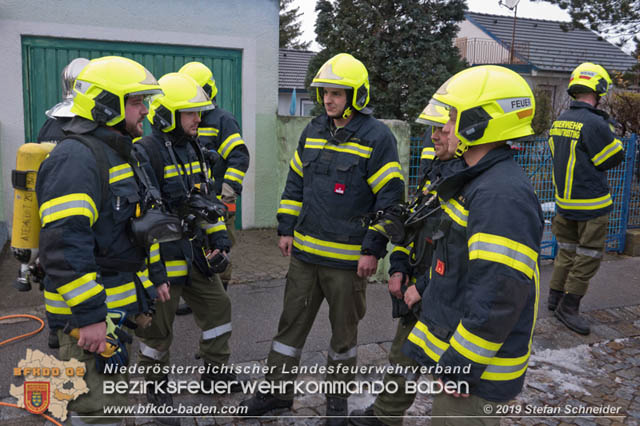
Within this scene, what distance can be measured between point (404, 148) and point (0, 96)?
5290 mm

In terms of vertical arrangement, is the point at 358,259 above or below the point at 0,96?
below

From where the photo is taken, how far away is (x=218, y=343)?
388 centimetres

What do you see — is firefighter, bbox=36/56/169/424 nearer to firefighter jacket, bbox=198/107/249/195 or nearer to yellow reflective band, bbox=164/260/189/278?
yellow reflective band, bbox=164/260/189/278

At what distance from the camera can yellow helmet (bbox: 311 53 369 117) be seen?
359 cm

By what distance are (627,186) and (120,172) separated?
7.76m

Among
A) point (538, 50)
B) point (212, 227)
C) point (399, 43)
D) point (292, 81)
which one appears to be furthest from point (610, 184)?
point (538, 50)

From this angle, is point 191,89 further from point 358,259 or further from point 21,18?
point 21,18

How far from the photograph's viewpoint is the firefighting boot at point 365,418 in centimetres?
355

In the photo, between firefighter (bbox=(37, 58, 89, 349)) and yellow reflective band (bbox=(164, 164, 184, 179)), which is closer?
yellow reflective band (bbox=(164, 164, 184, 179))

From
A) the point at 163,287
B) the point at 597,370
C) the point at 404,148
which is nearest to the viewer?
the point at 163,287

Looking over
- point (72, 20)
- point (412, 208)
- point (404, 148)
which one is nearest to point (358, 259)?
point (412, 208)

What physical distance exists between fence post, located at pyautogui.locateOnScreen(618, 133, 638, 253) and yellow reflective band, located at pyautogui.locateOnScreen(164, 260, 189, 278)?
702 centimetres

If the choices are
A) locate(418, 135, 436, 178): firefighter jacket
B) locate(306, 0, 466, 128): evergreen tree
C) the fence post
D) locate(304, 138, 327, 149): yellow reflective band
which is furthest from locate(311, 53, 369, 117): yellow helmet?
locate(306, 0, 466, 128): evergreen tree

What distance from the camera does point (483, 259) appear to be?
6.98 feet
